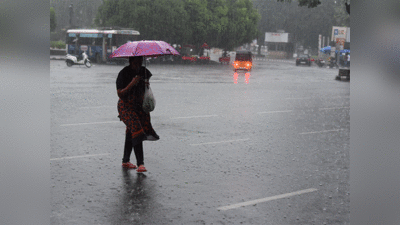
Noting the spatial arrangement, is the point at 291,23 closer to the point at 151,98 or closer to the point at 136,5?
the point at 136,5

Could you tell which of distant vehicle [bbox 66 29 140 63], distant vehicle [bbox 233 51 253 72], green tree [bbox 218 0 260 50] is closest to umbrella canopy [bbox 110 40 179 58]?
distant vehicle [bbox 233 51 253 72]

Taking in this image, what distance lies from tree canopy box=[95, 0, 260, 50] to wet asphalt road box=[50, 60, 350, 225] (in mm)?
41251

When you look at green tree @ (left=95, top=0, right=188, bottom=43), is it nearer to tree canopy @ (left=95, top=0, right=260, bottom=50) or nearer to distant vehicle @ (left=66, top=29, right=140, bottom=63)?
tree canopy @ (left=95, top=0, right=260, bottom=50)

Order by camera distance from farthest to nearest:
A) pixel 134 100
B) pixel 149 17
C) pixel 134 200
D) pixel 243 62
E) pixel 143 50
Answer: pixel 149 17 → pixel 243 62 → pixel 134 100 → pixel 143 50 → pixel 134 200

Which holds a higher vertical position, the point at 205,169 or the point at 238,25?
the point at 238,25

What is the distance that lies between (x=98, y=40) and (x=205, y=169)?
41.9 meters

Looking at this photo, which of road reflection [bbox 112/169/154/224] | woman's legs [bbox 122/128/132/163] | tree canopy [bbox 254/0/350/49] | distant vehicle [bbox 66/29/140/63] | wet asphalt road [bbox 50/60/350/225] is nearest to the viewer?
road reflection [bbox 112/169/154/224]

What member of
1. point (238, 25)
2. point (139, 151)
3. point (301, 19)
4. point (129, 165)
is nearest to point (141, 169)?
point (139, 151)

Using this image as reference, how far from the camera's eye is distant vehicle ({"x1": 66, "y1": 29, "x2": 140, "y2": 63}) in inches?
1831

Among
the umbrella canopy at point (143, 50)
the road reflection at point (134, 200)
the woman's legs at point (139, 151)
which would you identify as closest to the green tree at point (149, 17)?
the umbrella canopy at point (143, 50)

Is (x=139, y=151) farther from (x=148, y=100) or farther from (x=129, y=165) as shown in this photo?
(x=148, y=100)

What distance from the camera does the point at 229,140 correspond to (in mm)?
9711

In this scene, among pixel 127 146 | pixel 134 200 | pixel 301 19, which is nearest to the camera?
pixel 134 200

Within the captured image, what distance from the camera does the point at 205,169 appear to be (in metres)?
7.37
